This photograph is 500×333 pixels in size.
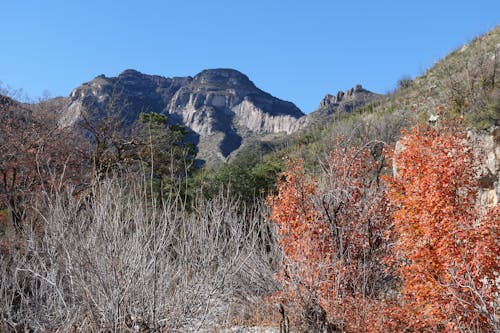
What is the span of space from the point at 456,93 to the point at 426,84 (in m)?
11.1

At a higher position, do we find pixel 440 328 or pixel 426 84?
pixel 426 84

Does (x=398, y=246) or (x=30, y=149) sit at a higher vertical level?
(x=30, y=149)

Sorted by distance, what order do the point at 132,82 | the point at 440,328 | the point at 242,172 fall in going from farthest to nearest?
the point at 132,82, the point at 242,172, the point at 440,328

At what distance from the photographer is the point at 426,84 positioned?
1286 inches

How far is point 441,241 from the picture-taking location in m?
7.96

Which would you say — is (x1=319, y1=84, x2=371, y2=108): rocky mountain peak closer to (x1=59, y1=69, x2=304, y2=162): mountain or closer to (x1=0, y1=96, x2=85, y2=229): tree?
(x1=59, y1=69, x2=304, y2=162): mountain

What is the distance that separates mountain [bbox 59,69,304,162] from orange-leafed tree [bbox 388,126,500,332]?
4158 inches

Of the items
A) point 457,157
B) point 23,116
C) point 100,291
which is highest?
point 23,116

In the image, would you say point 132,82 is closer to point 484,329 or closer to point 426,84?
point 426,84

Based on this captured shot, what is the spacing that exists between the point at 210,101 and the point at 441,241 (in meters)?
152

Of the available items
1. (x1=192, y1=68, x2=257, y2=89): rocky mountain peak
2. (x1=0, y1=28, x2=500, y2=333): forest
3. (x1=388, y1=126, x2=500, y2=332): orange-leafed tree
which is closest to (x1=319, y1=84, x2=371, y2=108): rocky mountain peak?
(x1=192, y1=68, x2=257, y2=89): rocky mountain peak

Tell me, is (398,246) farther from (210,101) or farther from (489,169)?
(210,101)

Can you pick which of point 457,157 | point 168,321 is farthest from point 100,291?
point 457,157

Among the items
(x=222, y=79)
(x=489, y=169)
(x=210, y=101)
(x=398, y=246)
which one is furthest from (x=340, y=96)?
(x=398, y=246)
